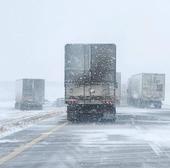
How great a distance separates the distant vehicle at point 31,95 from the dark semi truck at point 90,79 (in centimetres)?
2756

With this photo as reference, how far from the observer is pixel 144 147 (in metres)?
15.8

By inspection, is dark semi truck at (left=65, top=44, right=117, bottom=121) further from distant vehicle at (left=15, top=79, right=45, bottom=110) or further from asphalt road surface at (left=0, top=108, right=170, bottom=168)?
distant vehicle at (left=15, top=79, right=45, bottom=110)

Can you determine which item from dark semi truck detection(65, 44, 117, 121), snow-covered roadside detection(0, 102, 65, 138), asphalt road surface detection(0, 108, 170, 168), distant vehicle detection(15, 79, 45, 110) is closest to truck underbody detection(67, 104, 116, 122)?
dark semi truck detection(65, 44, 117, 121)

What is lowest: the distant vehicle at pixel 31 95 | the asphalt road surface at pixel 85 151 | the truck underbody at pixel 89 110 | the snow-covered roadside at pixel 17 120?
the asphalt road surface at pixel 85 151

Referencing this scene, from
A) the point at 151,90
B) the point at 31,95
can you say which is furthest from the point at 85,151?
the point at 151,90

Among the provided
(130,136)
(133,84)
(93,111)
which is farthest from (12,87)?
(130,136)

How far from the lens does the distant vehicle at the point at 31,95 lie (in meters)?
59.2

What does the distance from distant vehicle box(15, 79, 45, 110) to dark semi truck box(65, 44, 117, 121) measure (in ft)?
90.4

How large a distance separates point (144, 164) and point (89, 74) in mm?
19673

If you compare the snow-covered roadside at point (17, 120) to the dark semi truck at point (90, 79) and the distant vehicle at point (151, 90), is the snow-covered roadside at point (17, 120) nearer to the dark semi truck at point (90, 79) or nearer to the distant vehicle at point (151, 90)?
the dark semi truck at point (90, 79)

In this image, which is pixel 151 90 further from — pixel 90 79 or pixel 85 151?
pixel 85 151

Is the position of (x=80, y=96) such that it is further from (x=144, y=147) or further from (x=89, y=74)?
(x=144, y=147)

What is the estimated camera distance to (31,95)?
197ft

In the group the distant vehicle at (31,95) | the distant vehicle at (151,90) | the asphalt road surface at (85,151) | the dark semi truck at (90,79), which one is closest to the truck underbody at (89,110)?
the dark semi truck at (90,79)
